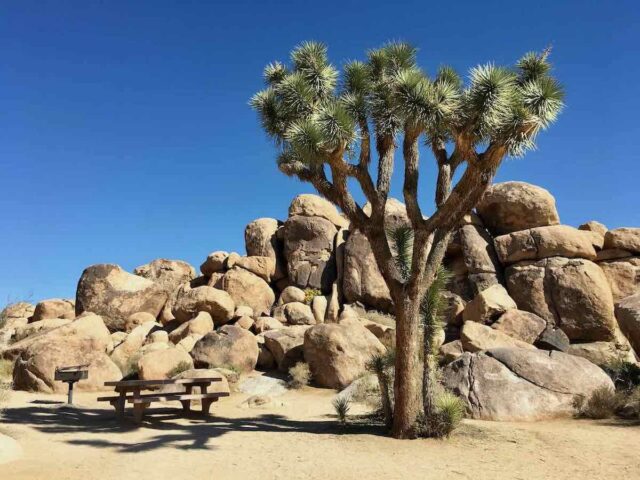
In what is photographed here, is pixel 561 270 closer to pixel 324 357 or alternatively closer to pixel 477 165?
pixel 324 357

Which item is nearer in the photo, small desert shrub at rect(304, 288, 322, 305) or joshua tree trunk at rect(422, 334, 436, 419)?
joshua tree trunk at rect(422, 334, 436, 419)

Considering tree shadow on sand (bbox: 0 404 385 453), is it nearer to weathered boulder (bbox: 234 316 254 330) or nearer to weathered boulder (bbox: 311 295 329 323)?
weathered boulder (bbox: 234 316 254 330)

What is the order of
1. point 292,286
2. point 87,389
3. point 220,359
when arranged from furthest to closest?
point 292,286
point 220,359
point 87,389

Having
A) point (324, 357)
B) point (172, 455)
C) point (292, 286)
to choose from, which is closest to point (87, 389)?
point (324, 357)

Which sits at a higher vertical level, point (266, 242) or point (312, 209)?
point (312, 209)

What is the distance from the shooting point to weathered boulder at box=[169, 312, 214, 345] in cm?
2033

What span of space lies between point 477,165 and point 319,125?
9.45 ft

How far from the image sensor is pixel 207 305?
21.6 m

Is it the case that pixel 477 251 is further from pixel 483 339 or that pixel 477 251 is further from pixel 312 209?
pixel 312 209

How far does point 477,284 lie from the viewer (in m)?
20.7

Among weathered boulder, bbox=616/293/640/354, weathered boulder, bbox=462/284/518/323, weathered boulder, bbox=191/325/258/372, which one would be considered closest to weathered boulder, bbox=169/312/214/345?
weathered boulder, bbox=191/325/258/372

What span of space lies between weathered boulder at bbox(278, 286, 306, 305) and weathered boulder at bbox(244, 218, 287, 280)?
199 centimetres

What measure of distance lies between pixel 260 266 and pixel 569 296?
13.5 m

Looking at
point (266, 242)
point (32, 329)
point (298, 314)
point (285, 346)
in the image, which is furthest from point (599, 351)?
point (32, 329)
